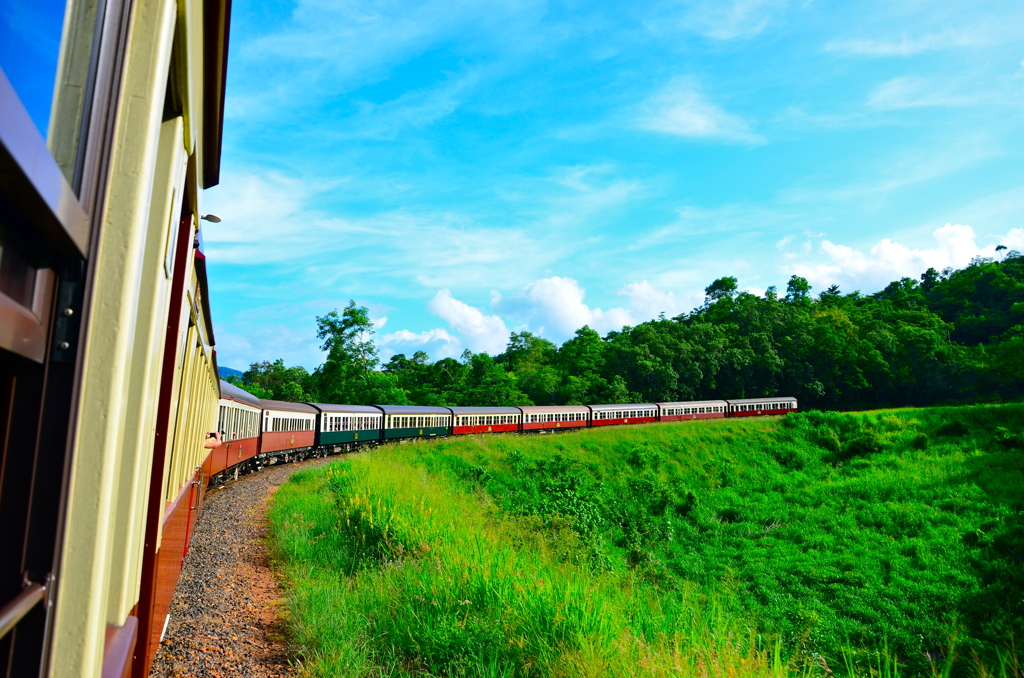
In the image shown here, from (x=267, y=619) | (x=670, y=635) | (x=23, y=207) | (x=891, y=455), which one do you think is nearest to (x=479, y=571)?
(x=670, y=635)

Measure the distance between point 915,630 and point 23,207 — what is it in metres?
17.4

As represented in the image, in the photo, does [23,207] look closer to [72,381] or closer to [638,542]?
[72,381]

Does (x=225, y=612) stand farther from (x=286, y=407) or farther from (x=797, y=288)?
(x=797, y=288)

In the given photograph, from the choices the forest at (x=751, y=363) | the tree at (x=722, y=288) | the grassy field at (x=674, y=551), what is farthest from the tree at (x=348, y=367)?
the tree at (x=722, y=288)

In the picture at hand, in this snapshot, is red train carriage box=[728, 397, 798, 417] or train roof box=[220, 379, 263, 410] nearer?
train roof box=[220, 379, 263, 410]

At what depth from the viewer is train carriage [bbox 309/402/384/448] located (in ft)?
78.3

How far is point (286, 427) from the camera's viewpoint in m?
20.7

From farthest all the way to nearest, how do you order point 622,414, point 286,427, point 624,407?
point 624,407, point 622,414, point 286,427

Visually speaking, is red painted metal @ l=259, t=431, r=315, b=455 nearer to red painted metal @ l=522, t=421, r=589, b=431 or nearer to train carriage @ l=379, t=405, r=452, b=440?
train carriage @ l=379, t=405, r=452, b=440

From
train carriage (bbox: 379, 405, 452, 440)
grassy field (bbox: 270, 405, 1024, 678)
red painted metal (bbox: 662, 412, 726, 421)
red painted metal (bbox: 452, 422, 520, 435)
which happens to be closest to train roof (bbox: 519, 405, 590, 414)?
red painted metal (bbox: 452, 422, 520, 435)

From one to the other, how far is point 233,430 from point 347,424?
11.6 m

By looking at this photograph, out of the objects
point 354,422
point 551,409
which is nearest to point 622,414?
point 551,409

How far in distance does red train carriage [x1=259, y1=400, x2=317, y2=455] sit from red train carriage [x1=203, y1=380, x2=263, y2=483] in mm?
848

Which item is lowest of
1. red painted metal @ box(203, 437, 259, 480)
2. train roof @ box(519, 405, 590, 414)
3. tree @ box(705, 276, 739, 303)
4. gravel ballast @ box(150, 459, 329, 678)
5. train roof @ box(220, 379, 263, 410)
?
gravel ballast @ box(150, 459, 329, 678)
